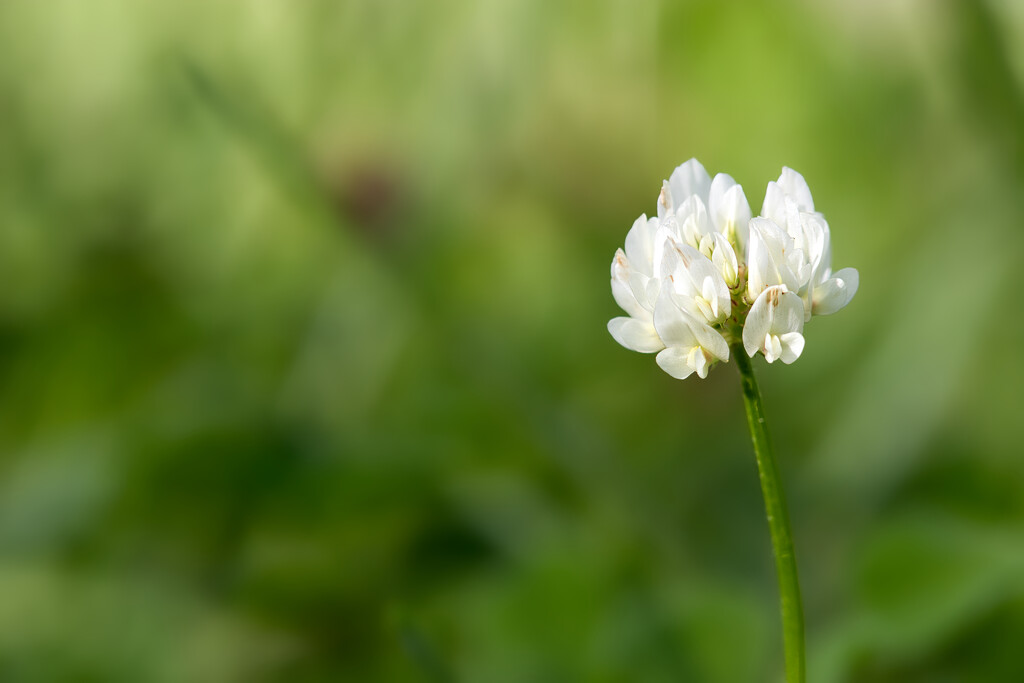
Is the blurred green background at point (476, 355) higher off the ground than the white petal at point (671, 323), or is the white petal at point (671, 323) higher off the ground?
the blurred green background at point (476, 355)

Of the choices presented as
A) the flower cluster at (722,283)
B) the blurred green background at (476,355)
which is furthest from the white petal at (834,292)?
the blurred green background at (476,355)

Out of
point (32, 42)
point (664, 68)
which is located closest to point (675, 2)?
point (664, 68)

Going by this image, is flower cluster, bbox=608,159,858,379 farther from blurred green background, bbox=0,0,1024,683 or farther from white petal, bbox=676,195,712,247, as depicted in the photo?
blurred green background, bbox=0,0,1024,683

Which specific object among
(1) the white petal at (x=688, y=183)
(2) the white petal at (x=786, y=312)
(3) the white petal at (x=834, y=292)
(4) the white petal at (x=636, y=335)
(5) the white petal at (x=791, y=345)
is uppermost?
(1) the white petal at (x=688, y=183)

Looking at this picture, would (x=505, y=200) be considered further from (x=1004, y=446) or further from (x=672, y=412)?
(x=1004, y=446)

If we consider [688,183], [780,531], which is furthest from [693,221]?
[780,531]

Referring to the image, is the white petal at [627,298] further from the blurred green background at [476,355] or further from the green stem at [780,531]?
the blurred green background at [476,355]

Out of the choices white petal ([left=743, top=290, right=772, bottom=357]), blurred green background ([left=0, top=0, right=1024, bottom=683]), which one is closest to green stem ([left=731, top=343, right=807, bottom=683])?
white petal ([left=743, top=290, right=772, bottom=357])
